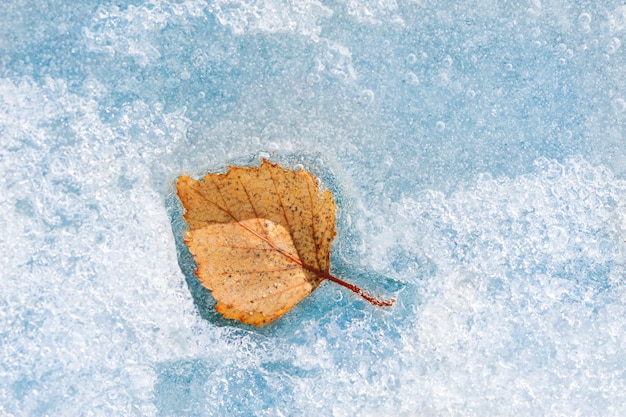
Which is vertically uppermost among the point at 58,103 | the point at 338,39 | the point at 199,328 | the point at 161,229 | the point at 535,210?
the point at 338,39

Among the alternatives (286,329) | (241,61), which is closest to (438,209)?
(286,329)

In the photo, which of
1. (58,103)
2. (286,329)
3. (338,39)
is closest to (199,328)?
(286,329)

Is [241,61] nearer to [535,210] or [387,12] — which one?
[387,12]

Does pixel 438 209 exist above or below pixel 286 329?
above
